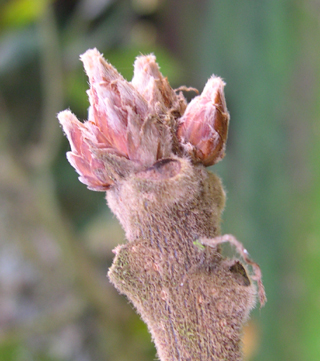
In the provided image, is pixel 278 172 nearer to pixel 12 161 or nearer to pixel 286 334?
pixel 286 334

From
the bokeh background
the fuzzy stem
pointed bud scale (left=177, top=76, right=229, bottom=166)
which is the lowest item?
the fuzzy stem

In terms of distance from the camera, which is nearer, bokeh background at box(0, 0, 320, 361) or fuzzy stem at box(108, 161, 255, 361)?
fuzzy stem at box(108, 161, 255, 361)

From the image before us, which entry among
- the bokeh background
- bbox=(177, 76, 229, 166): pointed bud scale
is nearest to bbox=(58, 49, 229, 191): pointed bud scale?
bbox=(177, 76, 229, 166): pointed bud scale

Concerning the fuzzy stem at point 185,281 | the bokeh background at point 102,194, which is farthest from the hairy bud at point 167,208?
the bokeh background at point 102,194

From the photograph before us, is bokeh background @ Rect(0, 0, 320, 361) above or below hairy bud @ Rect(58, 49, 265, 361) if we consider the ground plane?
above

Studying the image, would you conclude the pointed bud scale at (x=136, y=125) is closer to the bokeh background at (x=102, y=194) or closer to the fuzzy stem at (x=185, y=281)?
the fuzzy stem at (x=185, y=281)

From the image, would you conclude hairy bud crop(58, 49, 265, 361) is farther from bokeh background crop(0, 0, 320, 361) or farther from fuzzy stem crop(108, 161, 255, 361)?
bokeh background crop(0, 0, 320, 361)
